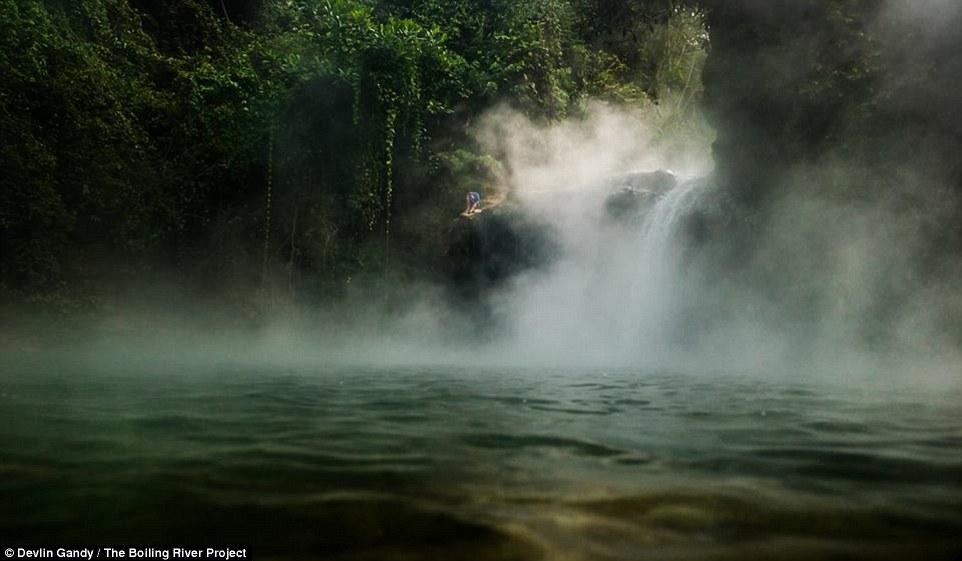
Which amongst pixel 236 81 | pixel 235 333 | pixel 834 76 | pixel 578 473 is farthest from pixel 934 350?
pixel 236 81

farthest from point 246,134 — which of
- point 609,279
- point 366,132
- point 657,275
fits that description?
point 657,275

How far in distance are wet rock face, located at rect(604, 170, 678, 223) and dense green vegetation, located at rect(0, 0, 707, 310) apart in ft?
10.7

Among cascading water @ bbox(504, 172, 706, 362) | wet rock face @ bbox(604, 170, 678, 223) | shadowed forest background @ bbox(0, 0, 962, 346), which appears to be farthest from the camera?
wet rock face @ bbox(604, 170, 678, 223)

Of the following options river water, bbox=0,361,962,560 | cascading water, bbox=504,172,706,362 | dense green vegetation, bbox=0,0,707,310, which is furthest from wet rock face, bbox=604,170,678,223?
river water, bbox=0,361,962,560

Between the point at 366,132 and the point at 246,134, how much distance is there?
3.15m

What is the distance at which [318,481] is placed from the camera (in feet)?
7.60

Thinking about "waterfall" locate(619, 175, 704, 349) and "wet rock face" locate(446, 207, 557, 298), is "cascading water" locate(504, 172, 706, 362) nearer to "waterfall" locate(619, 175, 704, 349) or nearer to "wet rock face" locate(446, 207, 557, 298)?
"waterfall" locate(619, 175, 704, 349)

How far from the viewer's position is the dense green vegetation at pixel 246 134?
14.6 metres

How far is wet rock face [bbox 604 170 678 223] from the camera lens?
47.3ft

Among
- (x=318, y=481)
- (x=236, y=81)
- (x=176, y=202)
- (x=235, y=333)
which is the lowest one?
(x=318, y=481)

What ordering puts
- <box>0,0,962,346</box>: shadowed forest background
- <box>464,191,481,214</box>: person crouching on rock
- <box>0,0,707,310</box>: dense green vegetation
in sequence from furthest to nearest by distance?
<box>464,191,481,214</box>: person crouching on rock < <box>0,0,707,310</box>: dense green vegetation < <box>0,0,962,346</box>: shadowed forest background

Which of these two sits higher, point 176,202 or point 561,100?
point 561,100

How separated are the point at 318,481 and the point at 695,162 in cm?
2323

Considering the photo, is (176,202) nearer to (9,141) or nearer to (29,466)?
(9,141)
